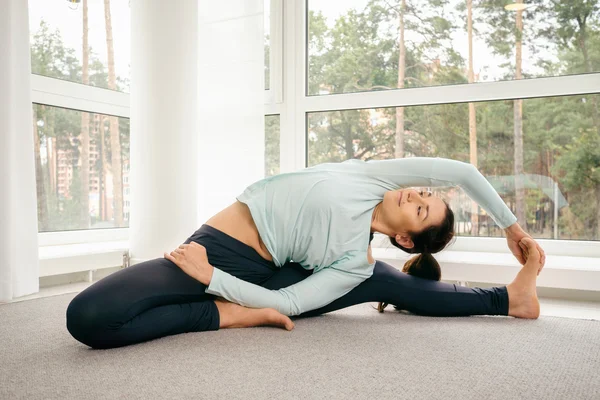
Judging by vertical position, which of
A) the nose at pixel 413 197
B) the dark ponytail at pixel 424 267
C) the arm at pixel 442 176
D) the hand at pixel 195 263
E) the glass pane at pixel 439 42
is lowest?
the dark ponytail at pixel 424 267

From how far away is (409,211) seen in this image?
184 centimetres

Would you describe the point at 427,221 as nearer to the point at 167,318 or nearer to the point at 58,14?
the point at 167,318

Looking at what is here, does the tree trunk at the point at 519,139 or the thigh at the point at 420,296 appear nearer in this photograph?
the thigh at the point at 420,296

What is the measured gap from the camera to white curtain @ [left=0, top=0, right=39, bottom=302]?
7.47ft

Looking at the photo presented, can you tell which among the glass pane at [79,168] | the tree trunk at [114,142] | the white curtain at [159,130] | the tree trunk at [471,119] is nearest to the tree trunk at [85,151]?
the glass pane at [79,168]

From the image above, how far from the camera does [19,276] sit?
7.68ft

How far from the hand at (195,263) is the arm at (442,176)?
0.65m

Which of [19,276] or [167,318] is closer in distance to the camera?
[167,318]

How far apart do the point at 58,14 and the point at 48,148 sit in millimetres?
788

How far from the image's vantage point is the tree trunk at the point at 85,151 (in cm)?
327

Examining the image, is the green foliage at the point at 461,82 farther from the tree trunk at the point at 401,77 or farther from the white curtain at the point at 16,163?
the white curtain at the point at 16,163

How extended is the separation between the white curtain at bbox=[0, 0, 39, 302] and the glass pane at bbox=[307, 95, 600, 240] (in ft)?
6.25

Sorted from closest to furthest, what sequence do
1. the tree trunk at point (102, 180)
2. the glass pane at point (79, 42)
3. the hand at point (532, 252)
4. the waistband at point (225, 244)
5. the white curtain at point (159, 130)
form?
1. the waistband at point (225, 244)
2. the hand at point (532, 252)
3. the white curtain at point (159, 130)
4. the glass pane at point (79, 42)
5. the tree trunk at point (102, 180)

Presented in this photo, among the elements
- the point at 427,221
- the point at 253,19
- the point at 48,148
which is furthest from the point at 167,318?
the point at 253,19
